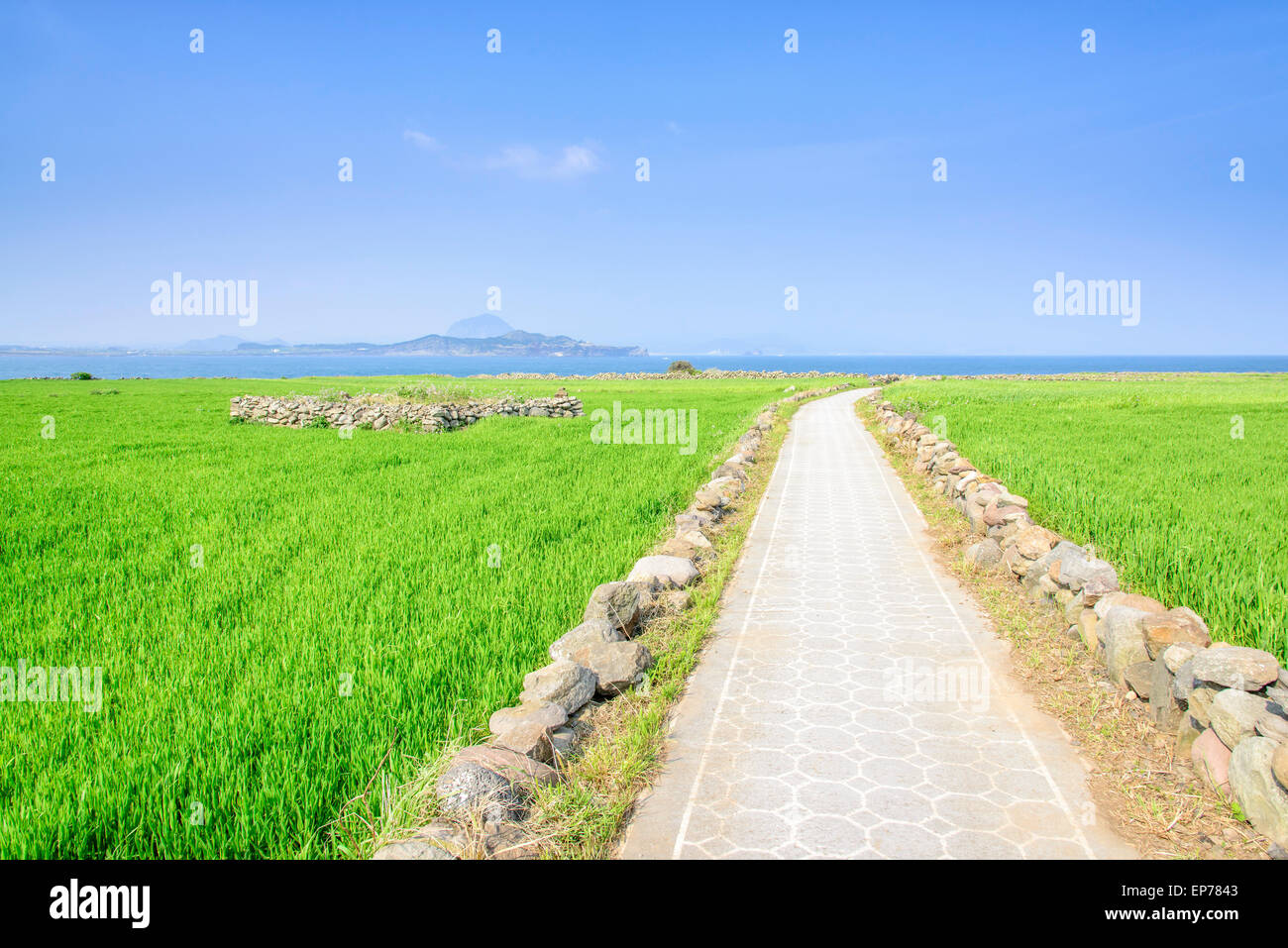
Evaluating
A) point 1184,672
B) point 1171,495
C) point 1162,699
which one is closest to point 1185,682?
point 1184,672

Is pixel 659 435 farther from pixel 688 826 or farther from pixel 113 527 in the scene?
pixel 688 826

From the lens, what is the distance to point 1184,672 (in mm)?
4035

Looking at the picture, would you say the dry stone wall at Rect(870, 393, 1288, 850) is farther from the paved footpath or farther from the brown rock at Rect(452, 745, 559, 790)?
the brown rock at Rect(452, 745, 559, 790)

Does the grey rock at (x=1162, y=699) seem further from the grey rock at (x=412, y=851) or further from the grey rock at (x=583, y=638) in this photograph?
the grey rock at (x=412, y=851)

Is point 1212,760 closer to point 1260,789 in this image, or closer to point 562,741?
point 1260,789

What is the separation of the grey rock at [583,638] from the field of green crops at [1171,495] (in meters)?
4.21

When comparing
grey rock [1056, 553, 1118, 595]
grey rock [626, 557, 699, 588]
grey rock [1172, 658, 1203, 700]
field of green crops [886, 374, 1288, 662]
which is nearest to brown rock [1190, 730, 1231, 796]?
grey rock [1172, 658, 1203, 700]

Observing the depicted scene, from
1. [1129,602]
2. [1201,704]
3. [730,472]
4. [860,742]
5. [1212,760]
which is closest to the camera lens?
[1212,760]

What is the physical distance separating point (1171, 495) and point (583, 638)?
314 inches

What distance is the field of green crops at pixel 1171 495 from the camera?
16.6ft

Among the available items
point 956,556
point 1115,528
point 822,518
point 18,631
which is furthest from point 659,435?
point 18,631
